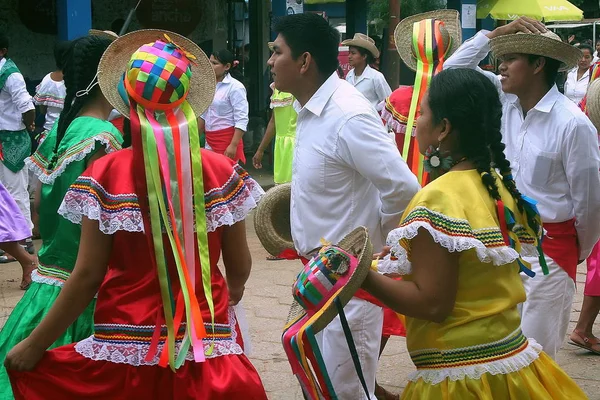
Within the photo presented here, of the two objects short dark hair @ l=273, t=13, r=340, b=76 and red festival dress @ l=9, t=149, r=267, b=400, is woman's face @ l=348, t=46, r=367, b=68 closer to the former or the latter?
short dark hair @ l=273, t=13, r=340, b=76

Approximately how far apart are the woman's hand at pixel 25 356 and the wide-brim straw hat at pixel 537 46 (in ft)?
8.26

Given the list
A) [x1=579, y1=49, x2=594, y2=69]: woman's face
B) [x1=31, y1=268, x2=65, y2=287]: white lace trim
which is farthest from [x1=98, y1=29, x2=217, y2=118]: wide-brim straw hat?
[x1=579, y1=49, x2=594, y2=69]: woman's face

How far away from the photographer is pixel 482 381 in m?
2.87

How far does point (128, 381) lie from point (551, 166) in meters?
2.27

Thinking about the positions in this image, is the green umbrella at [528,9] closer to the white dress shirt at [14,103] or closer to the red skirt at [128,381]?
the white dress shirt at [14,103]

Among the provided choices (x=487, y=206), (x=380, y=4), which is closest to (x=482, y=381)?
(x=487, y=206)

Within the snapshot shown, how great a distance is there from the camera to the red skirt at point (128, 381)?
3113mm

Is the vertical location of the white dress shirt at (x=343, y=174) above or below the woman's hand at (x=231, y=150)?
above

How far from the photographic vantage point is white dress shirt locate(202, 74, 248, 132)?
9680mm

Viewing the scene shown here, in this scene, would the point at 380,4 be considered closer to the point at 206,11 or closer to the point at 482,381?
the point at 206,11

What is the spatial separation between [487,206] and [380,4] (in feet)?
99.6

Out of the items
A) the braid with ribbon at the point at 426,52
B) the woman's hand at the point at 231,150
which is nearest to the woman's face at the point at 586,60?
the woman's hand at the point at 231,150

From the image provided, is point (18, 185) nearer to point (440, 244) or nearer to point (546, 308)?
point (546, 308)

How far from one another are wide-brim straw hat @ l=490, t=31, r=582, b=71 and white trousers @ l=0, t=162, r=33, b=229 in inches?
210
